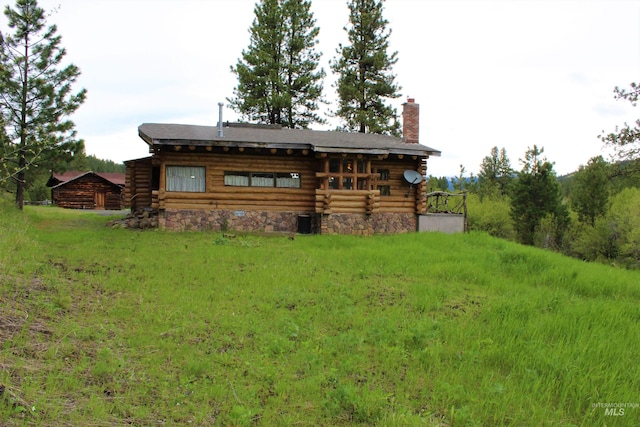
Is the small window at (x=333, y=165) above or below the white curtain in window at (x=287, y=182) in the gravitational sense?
Answer: above

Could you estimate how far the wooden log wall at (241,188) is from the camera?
1755 cm

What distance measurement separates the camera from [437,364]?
5230mm

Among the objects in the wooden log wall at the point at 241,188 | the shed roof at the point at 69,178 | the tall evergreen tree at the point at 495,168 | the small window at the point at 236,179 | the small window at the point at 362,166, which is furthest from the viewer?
the tall evergreen tree at the point at 495,168

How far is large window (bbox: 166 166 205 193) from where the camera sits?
17.6 metres

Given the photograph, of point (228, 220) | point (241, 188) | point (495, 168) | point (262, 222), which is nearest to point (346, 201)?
point (262, 222)

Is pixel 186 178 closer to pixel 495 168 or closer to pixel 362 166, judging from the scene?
pixel 362 166

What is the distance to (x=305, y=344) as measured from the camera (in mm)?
5688

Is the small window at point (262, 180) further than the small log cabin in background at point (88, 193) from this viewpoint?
No

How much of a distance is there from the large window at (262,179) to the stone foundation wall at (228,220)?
128 cm

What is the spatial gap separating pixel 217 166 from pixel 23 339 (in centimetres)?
1343

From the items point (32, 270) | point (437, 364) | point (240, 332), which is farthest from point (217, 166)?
point (437, 364)

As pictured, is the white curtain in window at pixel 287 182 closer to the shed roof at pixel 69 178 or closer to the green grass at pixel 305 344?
the green grass at pixel 305 344

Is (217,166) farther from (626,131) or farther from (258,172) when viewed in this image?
(626,131)

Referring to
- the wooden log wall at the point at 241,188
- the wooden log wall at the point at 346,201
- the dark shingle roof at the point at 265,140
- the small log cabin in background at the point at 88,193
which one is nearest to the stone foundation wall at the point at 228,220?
the wooden log wall at the point at 241,188
